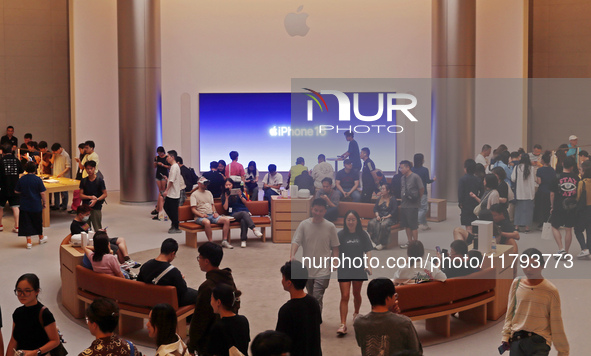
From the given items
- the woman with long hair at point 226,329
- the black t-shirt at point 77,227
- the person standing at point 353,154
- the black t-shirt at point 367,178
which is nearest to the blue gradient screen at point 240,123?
the person standing at point 353,154

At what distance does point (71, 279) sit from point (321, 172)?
5643 mm

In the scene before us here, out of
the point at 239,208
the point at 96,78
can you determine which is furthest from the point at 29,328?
the point at 96,78

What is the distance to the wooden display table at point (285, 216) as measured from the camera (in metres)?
11.9

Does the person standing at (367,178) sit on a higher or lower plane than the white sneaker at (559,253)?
higher

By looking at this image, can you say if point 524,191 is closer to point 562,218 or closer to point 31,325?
point 562,218

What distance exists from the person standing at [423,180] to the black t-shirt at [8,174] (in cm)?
762

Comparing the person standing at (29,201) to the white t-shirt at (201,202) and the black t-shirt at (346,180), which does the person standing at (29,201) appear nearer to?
the white t-shirt at (201,202)

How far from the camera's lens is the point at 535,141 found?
16625 mm

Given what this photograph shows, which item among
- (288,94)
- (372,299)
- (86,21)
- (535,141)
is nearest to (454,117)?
(535,141)

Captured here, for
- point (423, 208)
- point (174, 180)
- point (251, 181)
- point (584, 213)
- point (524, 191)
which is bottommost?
point (423, 208)

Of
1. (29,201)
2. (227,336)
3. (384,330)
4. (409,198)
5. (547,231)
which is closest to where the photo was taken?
(384,330)

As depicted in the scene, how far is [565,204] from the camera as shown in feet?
33.5

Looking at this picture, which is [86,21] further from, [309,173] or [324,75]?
[309,173]

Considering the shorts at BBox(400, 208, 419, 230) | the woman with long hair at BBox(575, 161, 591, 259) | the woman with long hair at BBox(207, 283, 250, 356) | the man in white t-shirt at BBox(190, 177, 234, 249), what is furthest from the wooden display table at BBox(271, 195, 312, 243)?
the woman with long hair at BBox(207, 283, 250, 356)
